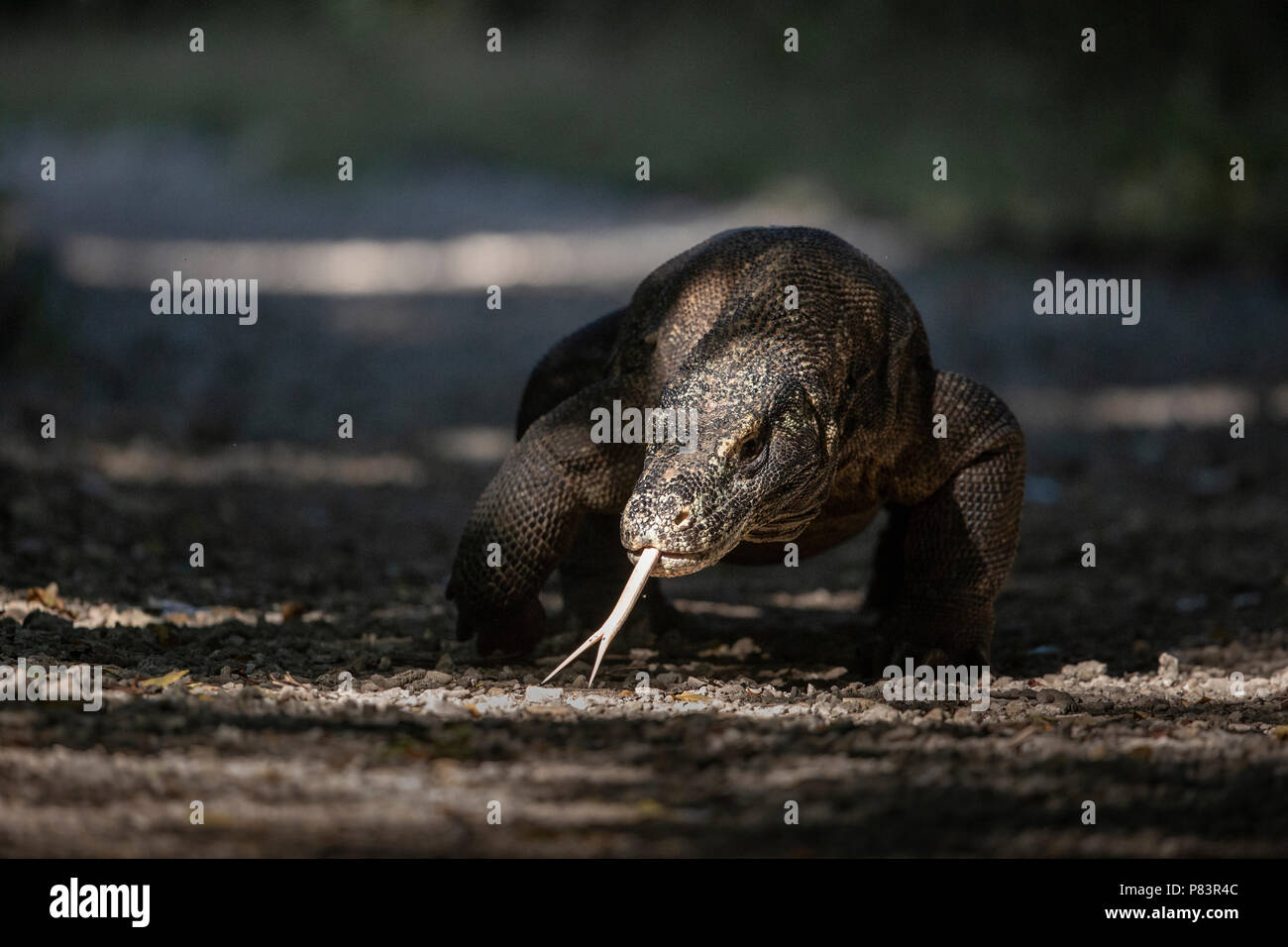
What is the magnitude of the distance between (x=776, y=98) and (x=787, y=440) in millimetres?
19184

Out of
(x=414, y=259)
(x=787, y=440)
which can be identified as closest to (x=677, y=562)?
(x=787, y=440)

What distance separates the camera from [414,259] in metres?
16.9

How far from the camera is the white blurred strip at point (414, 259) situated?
50.2ft

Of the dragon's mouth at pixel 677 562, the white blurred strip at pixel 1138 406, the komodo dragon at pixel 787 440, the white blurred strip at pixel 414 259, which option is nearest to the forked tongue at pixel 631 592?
the dragon's mouth at pixel 677 562

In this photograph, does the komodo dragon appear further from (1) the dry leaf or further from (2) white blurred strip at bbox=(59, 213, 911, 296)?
(2) white blurred strip at bbox=(59, 213, 911, 296)

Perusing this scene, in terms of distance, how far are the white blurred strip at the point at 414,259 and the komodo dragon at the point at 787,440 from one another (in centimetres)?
956

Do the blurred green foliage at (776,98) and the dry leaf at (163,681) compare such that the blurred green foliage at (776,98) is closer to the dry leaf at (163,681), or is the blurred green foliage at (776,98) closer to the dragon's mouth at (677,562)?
the dragon's mouth at (677,562)

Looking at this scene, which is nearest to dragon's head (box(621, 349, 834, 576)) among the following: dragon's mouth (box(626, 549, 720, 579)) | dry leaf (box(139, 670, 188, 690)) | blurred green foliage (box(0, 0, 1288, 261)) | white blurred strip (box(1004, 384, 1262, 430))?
dragon's mouth (box(626, 549, 720, 579))

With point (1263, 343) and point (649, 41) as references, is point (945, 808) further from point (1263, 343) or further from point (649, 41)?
point (649, 41)

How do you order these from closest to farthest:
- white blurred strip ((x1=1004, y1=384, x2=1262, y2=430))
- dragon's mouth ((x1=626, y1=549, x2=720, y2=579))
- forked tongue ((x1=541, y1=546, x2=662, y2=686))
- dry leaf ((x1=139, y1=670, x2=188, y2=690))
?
forked tongue ((x1=541, y1=546, x2=662, y2=686)), dragon's mouth ((x1=626, y1=549, x2=720, y2=579)), dry leaf ((x1=139, y1=670, x2=188, y2=690)), white blurred strip ((x1=1004, y1=384, x2=1262, y2=430))

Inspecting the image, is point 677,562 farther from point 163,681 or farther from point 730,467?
point 163,681

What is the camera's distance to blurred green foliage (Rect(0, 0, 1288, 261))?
15211mm

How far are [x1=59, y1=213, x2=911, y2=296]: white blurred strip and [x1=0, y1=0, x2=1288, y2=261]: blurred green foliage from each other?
72.2 inches
